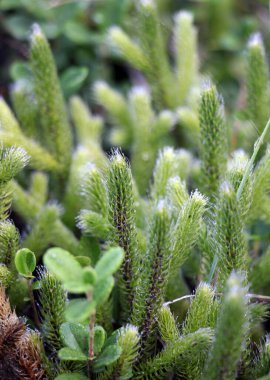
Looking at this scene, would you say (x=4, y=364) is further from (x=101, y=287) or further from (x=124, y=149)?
(x=124, y=149)

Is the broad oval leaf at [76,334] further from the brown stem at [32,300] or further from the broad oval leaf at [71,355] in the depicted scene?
the brown stem at [32,300]

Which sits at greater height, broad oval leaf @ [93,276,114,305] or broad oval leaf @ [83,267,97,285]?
broad oval leaf @ [83,267,97,285]

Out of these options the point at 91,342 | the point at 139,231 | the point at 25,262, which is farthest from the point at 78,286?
the point at 139,231

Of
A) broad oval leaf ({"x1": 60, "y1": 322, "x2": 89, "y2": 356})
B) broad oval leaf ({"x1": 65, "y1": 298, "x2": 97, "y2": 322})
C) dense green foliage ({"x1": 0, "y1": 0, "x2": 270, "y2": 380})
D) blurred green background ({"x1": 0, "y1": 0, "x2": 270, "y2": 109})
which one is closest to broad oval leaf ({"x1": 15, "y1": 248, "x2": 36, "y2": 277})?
dense green foliage ({"x1": 0, "y1": 0, "x2": 270, "y2": 380})

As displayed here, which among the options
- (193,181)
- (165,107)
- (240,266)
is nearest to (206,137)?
(193,181)

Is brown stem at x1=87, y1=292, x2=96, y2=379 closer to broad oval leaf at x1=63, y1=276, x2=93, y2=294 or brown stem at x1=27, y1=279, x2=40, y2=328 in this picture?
broad oval leaf at x1=63, y1=276, x2=93, y2=294

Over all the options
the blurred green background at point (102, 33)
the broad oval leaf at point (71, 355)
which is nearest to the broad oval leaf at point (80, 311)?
the broad oval leaf at point (71, 355)
